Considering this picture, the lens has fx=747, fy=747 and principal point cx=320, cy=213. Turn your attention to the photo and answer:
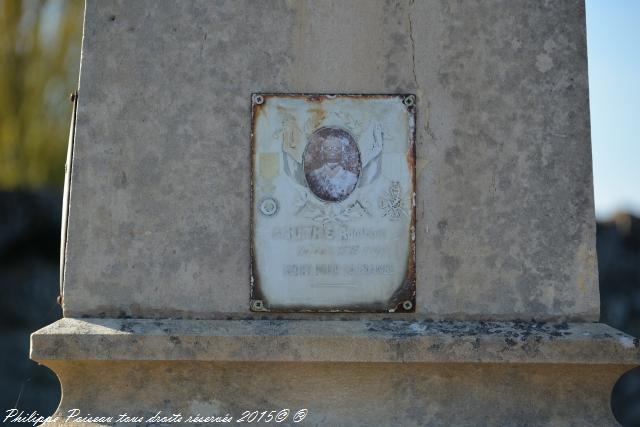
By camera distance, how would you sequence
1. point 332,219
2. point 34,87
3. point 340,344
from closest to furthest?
point 340,344, point 332,219, point 34,87

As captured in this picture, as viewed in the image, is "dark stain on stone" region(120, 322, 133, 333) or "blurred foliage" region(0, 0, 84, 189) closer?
"dark stain on stone" region(120, 322, 133, 333)

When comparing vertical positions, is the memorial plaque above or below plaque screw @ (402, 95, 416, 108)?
below

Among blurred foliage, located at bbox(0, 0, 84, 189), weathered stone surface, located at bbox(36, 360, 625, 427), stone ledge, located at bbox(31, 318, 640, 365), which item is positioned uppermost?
blurred foliage, located at bbox(0, 0, 84, 189)

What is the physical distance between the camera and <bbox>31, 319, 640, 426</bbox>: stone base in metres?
2.45

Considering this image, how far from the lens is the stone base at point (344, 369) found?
→ 2.45 m

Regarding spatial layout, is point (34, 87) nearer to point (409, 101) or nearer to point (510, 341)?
point (409, 101)

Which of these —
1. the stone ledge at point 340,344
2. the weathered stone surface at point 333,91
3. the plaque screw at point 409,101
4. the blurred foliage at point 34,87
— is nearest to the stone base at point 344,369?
the stone ledge at point 340,344

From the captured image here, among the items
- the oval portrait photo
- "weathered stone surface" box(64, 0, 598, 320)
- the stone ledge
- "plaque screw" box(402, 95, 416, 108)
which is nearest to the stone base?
the stone ledge

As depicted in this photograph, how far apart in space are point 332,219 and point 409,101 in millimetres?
494

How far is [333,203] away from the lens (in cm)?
258

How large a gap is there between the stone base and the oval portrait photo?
0.46 meters

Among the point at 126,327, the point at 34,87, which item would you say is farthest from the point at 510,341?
the point at 34,87

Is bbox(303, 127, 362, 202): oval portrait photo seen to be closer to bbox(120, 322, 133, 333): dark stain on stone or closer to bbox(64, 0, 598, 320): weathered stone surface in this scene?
bbox(64, 0, 598, 320): weathered stone surface

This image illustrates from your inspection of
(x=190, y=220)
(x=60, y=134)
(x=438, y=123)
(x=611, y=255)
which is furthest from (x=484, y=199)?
(x=60, y=134)
